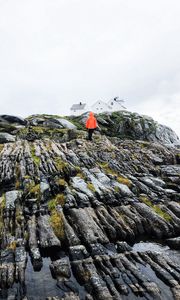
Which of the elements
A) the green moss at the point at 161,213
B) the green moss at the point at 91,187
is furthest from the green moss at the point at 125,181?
the green moss at the point at 161,213

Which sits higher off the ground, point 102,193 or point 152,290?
point 102,193

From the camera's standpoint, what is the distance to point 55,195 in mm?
27984

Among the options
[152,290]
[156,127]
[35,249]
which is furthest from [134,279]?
[156,127]

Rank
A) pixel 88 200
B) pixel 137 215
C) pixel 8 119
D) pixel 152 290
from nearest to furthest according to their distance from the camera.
Result: pixel 152 290, pixel 137 215, pixel 88 200, pixel 8 119

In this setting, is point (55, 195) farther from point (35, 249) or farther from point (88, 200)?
point (35, 249)

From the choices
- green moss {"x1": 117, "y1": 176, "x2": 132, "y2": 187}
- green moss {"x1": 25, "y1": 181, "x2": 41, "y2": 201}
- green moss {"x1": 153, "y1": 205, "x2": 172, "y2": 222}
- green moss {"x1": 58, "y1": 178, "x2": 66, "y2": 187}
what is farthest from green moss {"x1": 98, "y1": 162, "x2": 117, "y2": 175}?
green moss {"x1": 25, "y1": 181, "x2": 41, "y2": 201}

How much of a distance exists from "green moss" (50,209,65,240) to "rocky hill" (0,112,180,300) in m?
0.09

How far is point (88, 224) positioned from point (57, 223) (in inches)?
112

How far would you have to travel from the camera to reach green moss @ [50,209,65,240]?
21531 mm

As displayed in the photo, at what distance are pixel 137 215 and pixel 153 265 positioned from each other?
7200 millimetres

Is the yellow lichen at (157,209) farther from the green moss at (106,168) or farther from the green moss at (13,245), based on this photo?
the green moss at (13,245)

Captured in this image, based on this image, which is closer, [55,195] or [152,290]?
[152,290]

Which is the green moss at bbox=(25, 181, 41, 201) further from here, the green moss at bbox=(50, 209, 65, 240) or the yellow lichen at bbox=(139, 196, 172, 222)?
the yellow lichen at bbox=(139, 196, 172, 222)

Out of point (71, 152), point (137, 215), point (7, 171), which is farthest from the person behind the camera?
point (71, 152)
